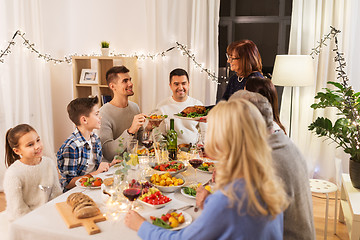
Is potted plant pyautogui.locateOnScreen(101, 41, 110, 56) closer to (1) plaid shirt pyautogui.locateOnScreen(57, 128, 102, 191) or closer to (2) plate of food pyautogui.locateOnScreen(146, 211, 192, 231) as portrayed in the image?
(1) plaid shirt pyautogui.locateOnScreen(57, 128, 102, 191)

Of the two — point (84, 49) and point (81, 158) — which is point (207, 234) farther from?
point (84, 49)

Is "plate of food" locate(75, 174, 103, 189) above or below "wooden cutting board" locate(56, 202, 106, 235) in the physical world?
above

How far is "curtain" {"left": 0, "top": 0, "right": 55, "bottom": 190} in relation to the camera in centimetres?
409

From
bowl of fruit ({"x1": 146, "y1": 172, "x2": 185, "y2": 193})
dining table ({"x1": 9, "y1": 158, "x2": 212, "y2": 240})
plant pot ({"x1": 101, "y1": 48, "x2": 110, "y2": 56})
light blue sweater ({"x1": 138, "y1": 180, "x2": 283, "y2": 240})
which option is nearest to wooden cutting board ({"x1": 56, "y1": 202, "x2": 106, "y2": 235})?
dining table ({"x1": 9, "y1": 158, "x2": 212, "y2": 240})

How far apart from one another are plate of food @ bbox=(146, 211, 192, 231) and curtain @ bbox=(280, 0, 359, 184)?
2852 mm

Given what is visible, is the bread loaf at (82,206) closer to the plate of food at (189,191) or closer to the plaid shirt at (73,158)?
the plate of food at (189,191)

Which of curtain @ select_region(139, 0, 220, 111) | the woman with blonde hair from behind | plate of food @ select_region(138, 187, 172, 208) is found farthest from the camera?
curtain @ select_region(139, 0, 220, 111)

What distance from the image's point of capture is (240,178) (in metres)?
1.09

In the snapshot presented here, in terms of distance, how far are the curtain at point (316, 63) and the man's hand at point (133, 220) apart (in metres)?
3.03

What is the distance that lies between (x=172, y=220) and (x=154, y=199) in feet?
0.84

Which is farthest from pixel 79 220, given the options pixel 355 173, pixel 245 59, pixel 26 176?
pixel 355 173

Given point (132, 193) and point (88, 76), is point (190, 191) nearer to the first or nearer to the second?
point (132, 193)

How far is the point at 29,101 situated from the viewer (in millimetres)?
4434

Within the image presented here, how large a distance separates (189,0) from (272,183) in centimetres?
371
